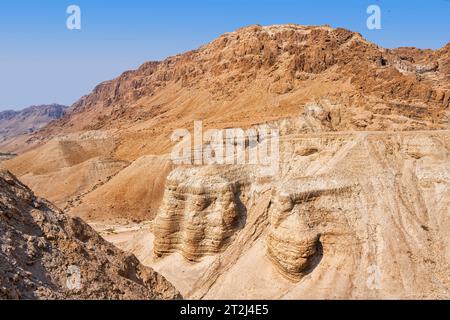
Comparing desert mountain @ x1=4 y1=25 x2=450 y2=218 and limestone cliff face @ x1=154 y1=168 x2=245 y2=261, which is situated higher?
desert mountain @ x1=4 y1=25 x2=450 y2=218

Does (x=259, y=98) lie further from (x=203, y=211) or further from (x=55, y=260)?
(x=55, y=260)

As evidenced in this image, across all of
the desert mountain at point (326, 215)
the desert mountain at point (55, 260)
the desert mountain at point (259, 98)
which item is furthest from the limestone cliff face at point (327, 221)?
the desert mountain at point (259, 98)

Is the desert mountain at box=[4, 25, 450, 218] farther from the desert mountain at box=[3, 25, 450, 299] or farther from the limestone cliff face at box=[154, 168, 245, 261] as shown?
the limestone cliff face at box=[154, 168, 245, 261]

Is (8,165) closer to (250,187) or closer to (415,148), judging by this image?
(250,187)

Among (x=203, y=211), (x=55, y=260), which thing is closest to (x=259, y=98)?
(x=203, y=211)

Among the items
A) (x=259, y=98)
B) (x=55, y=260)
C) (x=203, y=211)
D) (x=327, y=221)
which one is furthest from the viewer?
(x=259, y=98)

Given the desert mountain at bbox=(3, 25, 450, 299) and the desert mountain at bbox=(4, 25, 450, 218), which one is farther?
the desert mountain at bbox=(4, 25, 450, 218)

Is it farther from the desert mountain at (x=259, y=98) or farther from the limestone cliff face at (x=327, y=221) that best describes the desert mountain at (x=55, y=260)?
the desert mountain at (x=259, y=98)

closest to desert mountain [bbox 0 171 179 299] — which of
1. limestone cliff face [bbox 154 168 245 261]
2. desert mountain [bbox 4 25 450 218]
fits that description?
limestone cliff face [bbox 154 168 245 261]
